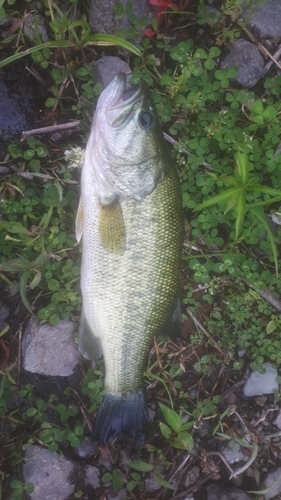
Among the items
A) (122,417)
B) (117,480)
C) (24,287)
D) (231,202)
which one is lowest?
(117,480)

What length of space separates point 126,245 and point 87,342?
0.75 meters

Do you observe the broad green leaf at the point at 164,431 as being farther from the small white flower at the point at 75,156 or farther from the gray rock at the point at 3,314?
the small white flower at the point at 75,156

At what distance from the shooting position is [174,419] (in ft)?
9.16

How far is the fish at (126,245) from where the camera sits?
235cm

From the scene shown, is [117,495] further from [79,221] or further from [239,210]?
[239,210]

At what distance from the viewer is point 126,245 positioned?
2.43 meters

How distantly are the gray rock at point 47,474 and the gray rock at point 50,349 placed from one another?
0.56 m

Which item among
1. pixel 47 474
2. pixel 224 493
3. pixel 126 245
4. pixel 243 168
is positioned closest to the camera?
pixel 126 245

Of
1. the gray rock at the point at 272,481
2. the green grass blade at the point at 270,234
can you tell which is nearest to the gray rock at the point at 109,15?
the green grass blade at the point at 270,234

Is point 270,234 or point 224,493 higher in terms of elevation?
point 270,234

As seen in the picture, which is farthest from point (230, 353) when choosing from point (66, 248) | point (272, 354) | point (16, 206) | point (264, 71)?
point (264, 71)

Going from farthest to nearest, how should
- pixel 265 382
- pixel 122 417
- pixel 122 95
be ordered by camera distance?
pixel 265 382 → pixel 122 417 → pixel 122 95

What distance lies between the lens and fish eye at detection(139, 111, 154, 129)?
2334 millimetres

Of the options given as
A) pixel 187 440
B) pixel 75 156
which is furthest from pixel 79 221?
pixel 187 440
